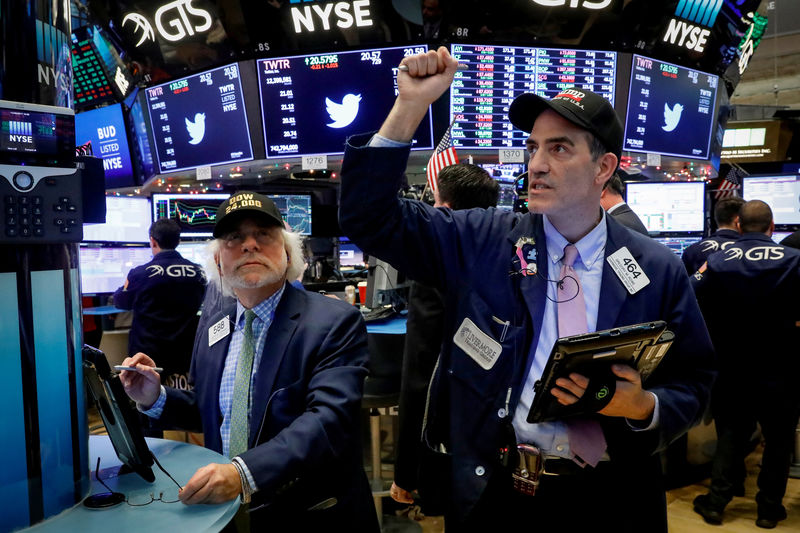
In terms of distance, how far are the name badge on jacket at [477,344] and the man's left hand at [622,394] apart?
0.71 ft

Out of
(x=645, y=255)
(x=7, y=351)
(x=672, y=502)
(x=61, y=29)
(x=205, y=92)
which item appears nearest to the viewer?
(x=7, y=351)

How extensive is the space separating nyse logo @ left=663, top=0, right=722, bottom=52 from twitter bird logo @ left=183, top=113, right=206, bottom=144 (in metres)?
3.55

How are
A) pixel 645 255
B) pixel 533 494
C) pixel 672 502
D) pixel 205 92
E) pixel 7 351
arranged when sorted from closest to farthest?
pixel 7 351, pixel 533 494, pixel 645 255, pixel 672 502, pixel 205 92

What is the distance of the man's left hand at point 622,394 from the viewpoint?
1328 millimetres

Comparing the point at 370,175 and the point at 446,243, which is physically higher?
the point at 370,175

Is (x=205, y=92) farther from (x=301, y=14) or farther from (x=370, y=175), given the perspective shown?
(x=370, y=175)

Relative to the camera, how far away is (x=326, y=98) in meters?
4.59

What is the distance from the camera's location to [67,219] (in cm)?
131

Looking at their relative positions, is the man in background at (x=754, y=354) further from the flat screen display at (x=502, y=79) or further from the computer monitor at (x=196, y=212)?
the computer monitor at (x=196, y=212)

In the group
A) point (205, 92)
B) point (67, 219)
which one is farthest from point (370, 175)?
point (205, 92)

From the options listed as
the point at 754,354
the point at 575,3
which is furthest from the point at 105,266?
the point at 754,354

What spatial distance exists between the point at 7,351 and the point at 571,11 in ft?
13.5

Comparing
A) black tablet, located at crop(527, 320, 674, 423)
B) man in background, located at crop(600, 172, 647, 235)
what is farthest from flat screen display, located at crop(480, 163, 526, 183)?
black tablet, located at crop(527, 320, 674, 423)

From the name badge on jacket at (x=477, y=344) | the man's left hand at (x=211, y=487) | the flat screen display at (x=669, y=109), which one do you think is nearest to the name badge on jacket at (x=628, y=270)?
the name badge on jacket at (x=477, y=344)
